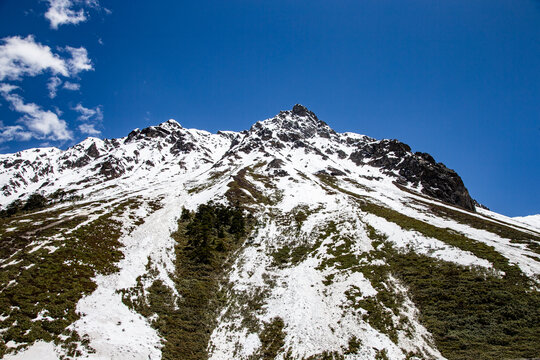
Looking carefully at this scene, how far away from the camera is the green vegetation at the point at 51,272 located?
22438mm

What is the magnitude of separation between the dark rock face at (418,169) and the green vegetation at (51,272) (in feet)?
461

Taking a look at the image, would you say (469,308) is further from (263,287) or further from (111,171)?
(111,171)

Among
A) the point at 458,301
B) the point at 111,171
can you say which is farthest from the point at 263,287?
the point at 111,171

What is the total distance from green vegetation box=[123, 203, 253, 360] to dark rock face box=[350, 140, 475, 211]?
394ft

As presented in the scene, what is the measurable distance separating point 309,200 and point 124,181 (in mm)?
145566

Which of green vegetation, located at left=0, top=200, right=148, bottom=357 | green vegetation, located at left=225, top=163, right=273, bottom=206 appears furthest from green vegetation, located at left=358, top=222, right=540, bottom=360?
green vegetation, located at left=225, top=163, right=273, bottom=206

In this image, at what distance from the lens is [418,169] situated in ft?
486

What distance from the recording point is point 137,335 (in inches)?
1021

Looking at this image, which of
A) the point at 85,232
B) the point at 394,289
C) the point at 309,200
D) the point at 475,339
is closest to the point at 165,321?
the point at 85,232

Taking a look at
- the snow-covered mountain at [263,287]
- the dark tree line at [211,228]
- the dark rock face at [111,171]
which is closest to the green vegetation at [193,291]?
the dark tree line at [211,228]

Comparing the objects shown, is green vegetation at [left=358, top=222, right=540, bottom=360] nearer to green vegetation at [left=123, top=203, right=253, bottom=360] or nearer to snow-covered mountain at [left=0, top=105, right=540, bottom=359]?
snow-covered mountain at [left=0, top=105, right=540, bottom=359]

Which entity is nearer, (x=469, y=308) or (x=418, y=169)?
(x=469, y=308)

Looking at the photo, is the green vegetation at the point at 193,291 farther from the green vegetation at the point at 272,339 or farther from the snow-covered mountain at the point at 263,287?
the green vegetation at the point at 272,339

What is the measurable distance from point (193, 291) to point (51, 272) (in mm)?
16971
